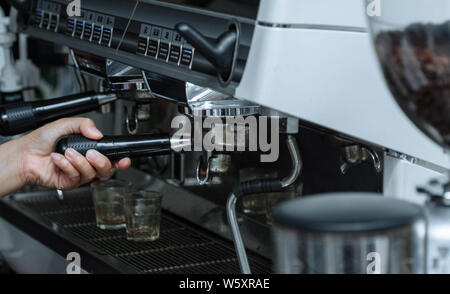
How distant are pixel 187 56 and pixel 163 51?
8 cm

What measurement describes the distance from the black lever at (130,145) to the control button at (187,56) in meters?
0.14

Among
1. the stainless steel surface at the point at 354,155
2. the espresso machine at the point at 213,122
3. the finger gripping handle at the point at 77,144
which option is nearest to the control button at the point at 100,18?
the espresso machine at the point at 213,122

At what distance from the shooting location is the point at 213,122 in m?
1.23

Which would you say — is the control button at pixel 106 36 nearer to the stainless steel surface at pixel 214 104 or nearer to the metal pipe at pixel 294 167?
the stainless steel surface at pixel 214 104

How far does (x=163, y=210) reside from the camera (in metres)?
1.88

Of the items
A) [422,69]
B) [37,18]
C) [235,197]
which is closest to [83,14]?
[37,18]

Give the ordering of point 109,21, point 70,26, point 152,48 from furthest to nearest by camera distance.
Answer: point 70,26 → point 109,21 → point 152,48

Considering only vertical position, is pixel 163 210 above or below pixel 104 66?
below

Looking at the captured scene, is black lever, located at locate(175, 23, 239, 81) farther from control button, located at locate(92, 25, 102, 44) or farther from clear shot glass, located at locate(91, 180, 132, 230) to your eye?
clear shot glass, located at locate(91, 180, 132, 230)

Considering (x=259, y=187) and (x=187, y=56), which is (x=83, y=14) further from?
(x=259, y=187)
